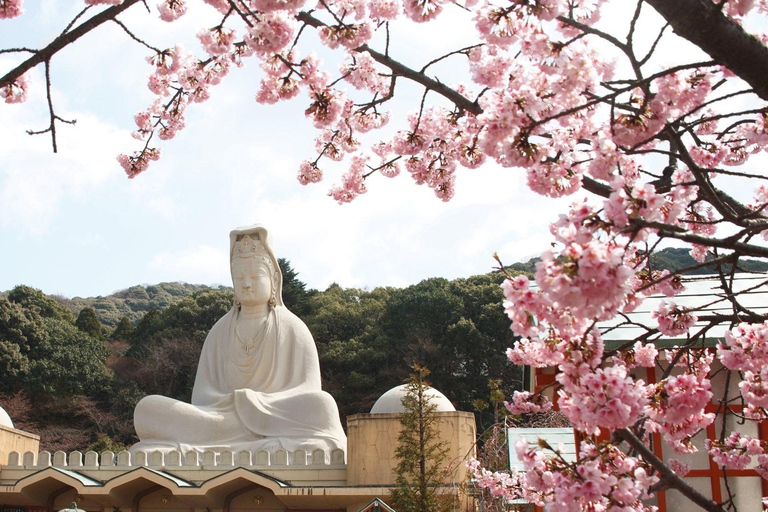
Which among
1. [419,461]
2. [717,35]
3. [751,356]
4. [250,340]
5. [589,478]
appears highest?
[250,340]

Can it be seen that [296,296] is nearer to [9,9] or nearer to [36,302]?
[36,302]

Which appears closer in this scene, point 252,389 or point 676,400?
point 676,400

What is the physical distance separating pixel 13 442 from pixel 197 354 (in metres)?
15.3

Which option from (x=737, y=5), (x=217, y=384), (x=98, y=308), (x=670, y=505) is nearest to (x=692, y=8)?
(x=737, y=5)

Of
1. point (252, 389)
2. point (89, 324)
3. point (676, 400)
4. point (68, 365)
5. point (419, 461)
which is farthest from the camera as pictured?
point (89, 324)

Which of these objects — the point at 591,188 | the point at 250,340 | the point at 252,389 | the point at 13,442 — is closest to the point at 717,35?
the point at 591,188

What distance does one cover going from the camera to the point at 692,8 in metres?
3.15

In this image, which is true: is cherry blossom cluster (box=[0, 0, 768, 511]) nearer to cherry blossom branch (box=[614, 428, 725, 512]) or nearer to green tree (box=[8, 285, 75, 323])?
cherry blossom branch (box=[614, 428, 725, 512])

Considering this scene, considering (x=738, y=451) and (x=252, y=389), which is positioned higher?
(x=252, y=389)

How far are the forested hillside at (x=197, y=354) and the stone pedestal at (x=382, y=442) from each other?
13644 mm

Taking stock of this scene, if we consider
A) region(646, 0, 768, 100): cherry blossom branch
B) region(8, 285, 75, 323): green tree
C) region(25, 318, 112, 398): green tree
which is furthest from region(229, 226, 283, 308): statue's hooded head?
region(8, 285, 75, 323): green tree

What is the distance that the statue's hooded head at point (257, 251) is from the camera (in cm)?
1553

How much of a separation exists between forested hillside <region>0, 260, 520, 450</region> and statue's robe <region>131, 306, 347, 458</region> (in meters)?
11.3

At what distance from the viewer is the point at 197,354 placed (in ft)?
96.5
